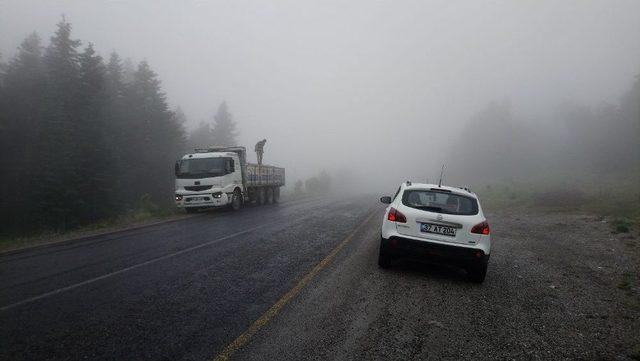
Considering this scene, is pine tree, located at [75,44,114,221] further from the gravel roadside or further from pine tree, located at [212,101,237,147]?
pine tree, located at [212,101,237,147]

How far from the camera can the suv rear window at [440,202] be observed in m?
6.70

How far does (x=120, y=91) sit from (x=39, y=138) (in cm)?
1104

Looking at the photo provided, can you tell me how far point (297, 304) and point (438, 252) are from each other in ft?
9.23

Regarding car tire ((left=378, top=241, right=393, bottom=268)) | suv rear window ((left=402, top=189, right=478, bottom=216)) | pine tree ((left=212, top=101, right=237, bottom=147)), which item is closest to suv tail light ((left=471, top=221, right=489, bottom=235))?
suv rear window ((left=402, top=189, right=478, bottom=216))

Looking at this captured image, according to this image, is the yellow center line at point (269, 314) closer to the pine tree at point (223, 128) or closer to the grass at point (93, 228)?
the grass at point (93, 228)

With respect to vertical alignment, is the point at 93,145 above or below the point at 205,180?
above

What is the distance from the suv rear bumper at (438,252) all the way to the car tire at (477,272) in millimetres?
77

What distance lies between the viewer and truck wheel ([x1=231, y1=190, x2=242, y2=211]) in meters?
17.7

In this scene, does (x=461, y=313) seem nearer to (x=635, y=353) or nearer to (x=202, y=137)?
(x=635, y=353)

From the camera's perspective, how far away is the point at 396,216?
6.77 m

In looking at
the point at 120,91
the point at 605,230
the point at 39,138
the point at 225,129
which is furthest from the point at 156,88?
the point at 605,230

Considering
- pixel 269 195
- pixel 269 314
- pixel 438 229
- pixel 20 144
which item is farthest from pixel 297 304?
A: pixel 20 144

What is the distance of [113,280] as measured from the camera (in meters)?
5.90

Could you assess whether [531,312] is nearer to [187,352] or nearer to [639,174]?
[187,352]
